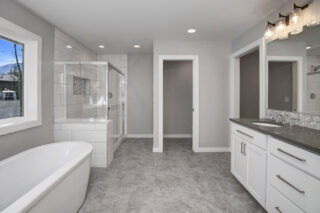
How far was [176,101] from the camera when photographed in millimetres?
4879

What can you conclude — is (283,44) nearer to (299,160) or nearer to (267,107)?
(267,107)

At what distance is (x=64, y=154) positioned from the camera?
2088 millimetres

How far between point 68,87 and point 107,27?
1.38 metres

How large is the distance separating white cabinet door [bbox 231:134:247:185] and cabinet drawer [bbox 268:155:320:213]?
18.4 inches

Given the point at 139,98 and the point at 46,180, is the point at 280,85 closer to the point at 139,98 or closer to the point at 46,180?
the point at 46,180

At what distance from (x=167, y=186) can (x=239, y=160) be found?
999 millimetres

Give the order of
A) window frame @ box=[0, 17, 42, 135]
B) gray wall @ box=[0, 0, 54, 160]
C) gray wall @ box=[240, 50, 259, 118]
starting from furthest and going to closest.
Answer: gray wall @ box=[240, 50, 259, 118] < window frame @ box=[0, 17, 42, 135] < gray wall @ box=[0, 0, 54, 160]

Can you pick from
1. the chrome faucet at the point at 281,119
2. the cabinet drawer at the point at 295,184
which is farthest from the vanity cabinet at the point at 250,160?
the chrome faucet at the point at 281,119

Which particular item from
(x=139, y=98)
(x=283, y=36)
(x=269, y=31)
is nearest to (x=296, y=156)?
(x=283, y=36)

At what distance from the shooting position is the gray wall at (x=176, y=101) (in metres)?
4.83

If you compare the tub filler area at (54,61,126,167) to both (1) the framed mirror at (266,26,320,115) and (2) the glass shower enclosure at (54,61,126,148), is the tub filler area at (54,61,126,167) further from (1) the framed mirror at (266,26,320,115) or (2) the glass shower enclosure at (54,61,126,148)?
(1) the framed mirror at (266,26,320,115)

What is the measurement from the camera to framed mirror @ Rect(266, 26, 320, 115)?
167cm

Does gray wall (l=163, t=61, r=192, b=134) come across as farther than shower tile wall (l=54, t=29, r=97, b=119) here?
Yes

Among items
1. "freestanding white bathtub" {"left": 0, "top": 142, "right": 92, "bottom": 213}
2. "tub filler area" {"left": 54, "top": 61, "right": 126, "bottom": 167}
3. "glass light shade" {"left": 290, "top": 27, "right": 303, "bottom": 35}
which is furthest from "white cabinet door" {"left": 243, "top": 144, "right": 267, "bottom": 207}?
"tub filler area" {"left": 54, "top": 61, "right": 126, "bottom": 167}
